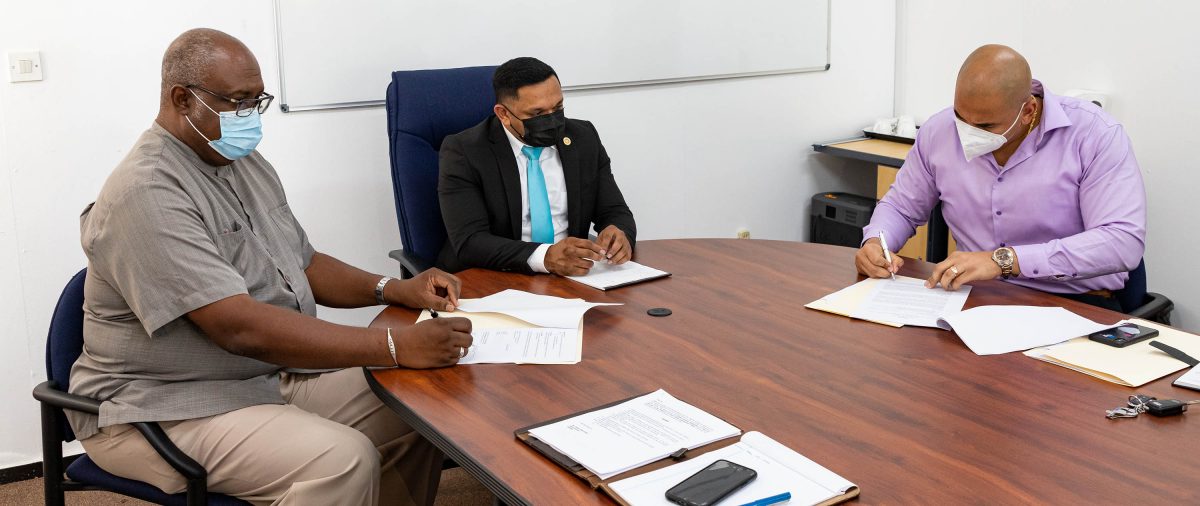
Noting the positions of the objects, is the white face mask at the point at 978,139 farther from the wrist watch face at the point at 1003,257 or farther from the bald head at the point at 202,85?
the bald head at the point at 202,85

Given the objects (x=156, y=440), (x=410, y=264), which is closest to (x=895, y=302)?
(x=410, y=264)

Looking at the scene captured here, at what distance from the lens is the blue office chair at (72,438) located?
186 cm

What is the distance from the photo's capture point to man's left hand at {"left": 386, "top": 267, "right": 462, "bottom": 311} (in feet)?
7.29

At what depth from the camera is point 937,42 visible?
165 inches

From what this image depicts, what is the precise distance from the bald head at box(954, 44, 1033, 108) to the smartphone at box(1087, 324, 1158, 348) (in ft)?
2.12

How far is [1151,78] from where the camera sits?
3.29 m

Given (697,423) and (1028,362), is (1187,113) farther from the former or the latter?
(697,423)

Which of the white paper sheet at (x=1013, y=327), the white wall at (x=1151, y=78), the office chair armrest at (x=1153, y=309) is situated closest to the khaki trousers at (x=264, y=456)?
the white paper sheet at (x=1013, y=327)

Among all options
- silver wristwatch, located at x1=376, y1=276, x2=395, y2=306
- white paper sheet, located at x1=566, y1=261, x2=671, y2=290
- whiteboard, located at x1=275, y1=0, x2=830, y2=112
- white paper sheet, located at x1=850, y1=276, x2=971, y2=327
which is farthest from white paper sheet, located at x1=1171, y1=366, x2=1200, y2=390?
whiteboard, located at x1=275, y1=0, x2=830, y2=112

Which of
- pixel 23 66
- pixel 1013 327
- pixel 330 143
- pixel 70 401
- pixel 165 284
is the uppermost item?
pixel 23 66

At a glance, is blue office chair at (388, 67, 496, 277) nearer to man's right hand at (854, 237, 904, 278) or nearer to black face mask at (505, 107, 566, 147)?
black face mask at (505, 107, 566, 147)

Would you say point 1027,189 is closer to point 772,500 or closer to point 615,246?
point 615,246

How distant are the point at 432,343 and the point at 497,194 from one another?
100 cm

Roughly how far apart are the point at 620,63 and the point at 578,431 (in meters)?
2.40
